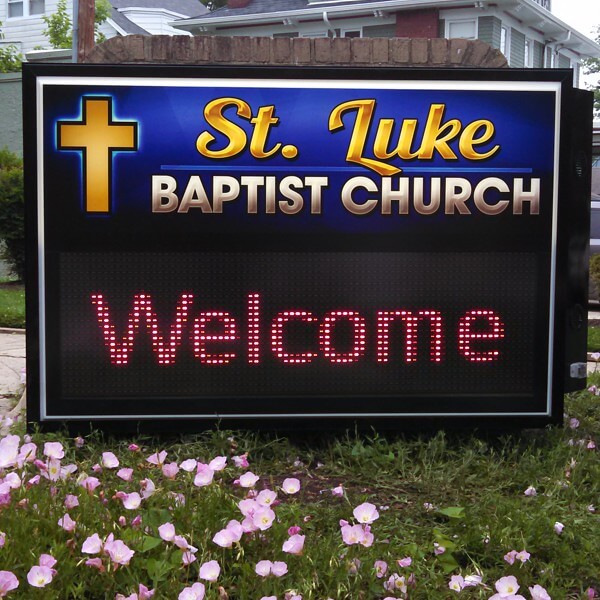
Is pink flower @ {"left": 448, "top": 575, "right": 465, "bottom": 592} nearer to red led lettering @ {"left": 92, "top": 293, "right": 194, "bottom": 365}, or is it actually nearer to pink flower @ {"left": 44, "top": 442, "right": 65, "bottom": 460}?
pink flower @ {"left": 44, "top": 442, "right": 65, "bottom": 460}

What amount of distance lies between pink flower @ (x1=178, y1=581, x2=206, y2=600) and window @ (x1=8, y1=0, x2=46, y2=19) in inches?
1324

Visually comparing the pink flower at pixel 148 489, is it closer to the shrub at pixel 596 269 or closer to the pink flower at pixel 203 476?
the pink flower at pixel 203 476

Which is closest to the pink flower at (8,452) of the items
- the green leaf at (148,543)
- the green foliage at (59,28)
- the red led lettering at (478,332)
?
the green leaf at (148,543)

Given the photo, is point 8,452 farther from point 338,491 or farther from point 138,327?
point 338,491

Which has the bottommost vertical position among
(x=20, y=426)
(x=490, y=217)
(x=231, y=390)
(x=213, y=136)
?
(x=20, y=426)

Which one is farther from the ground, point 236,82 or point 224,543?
point 236,82

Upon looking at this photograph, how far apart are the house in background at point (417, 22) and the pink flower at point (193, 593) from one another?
85.8 ft

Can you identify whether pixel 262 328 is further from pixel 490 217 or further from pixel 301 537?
pixel 301 537

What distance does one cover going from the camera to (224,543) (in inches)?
107

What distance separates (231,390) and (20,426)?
4.09ft

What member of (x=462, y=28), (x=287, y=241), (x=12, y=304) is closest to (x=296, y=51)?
(x=287, y=241)

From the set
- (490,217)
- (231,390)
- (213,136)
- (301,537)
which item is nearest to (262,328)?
(231,390)

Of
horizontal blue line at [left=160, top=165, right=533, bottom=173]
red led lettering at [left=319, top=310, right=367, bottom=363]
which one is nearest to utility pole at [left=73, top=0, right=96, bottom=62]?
horizontal blue line at [left=160, top=165, right=533, bottom=173]

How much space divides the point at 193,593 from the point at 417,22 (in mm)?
27976
